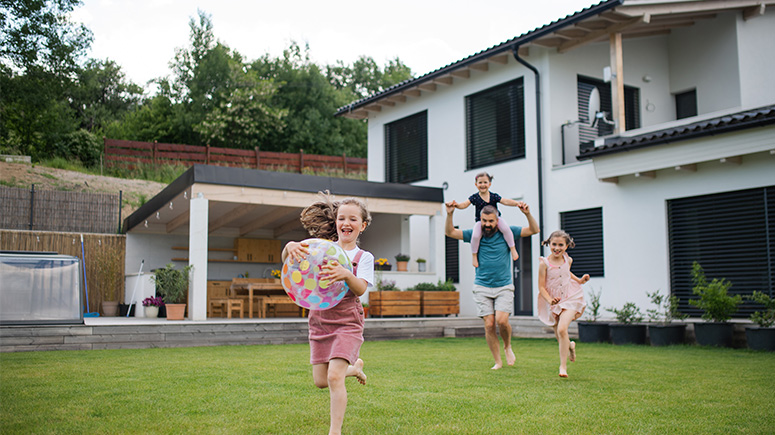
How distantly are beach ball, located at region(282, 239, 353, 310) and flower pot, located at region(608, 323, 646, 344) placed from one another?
868 cm

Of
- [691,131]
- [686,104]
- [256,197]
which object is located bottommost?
[256,197]

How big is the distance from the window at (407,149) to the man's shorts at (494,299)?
10380 millimetres

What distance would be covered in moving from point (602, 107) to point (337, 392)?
42.9ft

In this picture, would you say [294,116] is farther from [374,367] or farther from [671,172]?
[374,367]

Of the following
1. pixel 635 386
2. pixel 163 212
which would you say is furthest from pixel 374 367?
pixel 163 212

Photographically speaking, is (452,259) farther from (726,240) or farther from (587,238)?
(726,240)

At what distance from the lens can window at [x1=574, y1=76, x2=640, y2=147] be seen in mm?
14281

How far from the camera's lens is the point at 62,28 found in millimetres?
24844

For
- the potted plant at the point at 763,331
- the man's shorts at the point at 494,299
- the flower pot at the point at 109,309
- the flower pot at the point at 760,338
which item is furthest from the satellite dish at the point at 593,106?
the flower pot at the point at 109,309

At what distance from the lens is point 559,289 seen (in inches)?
261

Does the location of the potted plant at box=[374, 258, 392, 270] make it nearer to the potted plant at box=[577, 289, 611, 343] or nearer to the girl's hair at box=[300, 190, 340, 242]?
the potted plant at box=[577, 289, 611, 343]

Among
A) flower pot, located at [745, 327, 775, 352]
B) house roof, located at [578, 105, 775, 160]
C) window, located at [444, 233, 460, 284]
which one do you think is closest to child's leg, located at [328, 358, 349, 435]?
flower pot, located at [745, 327, 775, 352]

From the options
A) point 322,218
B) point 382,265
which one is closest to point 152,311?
point 382,265

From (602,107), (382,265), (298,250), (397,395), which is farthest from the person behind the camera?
(602,107)
